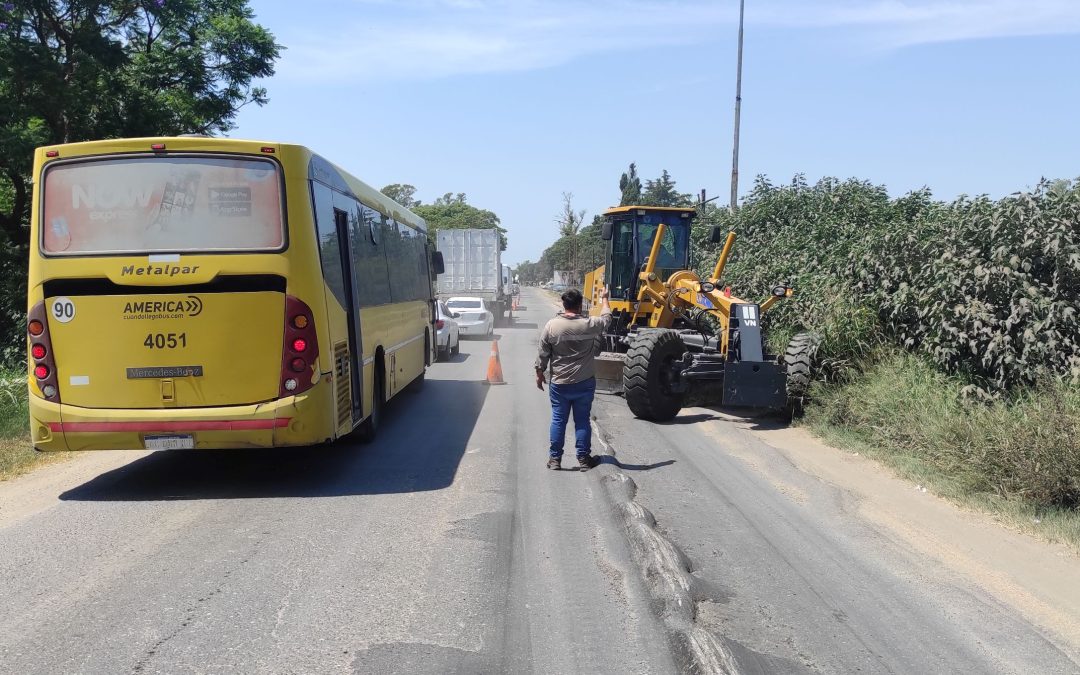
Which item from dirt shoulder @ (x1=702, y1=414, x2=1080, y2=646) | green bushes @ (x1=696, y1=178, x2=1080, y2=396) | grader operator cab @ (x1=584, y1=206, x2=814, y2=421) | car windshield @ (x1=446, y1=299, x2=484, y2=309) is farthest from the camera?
car windshield @ (x1=446, y1=299, x2=484, y2=309)

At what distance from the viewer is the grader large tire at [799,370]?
468 inches

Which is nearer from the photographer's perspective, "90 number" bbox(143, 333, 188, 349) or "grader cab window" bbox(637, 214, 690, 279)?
"90 number" bbox(143, 333, 188, 349)

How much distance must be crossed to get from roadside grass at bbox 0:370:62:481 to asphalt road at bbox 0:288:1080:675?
0.36 metres

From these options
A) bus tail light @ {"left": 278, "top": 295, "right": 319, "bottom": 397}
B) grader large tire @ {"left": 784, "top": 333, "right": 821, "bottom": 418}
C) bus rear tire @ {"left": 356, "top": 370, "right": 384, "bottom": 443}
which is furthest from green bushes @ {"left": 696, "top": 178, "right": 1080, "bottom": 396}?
bus tail light @ {"left": 278, "top": 295, "right": 319, "bottom": 397}

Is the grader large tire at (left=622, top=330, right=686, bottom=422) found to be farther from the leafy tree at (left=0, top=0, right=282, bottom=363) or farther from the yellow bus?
the leafy tree at (left=0, top=0, right=282, bottom=363)

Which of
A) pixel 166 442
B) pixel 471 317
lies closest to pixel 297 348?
pixel 166 442

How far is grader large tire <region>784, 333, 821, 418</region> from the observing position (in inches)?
468

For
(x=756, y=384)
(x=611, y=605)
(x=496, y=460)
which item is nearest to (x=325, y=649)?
(x=611, y=605)

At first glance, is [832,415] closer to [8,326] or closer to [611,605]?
[611,605]

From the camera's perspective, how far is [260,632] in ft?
15.1

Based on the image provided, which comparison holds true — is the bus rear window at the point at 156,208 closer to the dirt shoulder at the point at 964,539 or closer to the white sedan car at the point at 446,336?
the dirt shoulder at the point at 964,539

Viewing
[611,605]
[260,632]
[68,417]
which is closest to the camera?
[260,632]

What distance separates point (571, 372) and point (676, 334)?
154 inches

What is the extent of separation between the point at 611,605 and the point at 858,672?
53.4 inches
